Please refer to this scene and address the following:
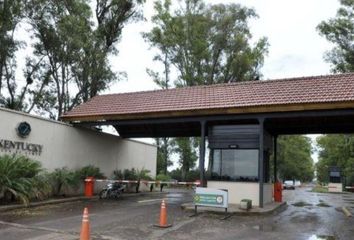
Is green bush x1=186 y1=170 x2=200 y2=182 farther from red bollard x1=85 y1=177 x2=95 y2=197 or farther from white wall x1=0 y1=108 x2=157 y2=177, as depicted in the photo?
red bollard x1=85 y1=177 x2=95 y2=197

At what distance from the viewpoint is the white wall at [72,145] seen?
19819 millimetres

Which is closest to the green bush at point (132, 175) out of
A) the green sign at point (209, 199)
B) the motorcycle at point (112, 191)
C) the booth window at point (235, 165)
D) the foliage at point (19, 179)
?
the motorcycle at point (112, 191)

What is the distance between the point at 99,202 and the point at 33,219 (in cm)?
656

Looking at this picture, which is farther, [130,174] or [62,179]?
[130,174]

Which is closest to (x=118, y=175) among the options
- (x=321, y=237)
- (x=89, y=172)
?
(x=89, y=172)

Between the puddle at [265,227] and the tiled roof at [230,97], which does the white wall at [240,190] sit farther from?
the puddle at [265,227]

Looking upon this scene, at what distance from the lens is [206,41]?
46344 mm

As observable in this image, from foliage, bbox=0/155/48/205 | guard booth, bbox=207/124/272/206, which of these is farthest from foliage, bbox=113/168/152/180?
foliage, bbox=0/155/48/205

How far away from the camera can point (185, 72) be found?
46.3m

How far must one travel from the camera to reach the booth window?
65.6 feet

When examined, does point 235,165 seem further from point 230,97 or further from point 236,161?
point 230,97

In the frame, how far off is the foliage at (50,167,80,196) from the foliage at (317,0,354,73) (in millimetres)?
26353

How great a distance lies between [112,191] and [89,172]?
1795 mm

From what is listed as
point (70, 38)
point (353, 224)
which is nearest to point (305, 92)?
point (353, 224)
